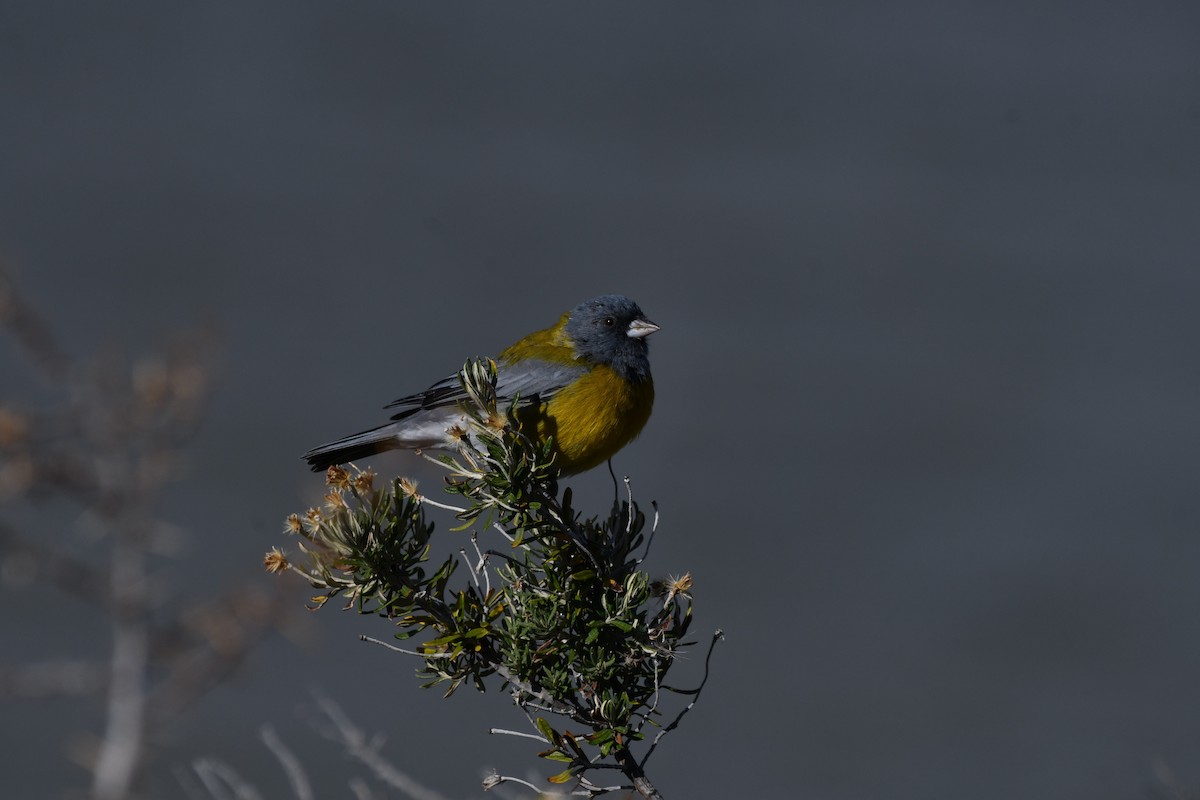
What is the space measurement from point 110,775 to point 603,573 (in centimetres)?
128

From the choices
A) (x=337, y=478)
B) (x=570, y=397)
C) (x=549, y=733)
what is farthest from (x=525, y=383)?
(x=549, y=733)

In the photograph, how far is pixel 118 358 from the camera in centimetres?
303

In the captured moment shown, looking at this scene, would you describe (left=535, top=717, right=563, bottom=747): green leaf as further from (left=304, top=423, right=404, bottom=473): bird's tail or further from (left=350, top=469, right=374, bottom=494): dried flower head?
(left=304, top=423, right=404, bottom=473): bird's tail

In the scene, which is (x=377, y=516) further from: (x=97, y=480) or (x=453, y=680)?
(x=97, y=480)

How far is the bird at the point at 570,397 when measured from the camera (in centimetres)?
322

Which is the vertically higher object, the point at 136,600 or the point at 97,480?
the point at 97,480

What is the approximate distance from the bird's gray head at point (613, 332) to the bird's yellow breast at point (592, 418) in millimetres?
103

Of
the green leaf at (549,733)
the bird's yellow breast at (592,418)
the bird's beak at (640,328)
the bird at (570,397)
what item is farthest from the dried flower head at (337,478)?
the bird's beak at (640,328)

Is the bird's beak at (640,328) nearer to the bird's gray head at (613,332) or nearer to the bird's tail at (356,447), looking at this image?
the bird's gray head at (613,332)

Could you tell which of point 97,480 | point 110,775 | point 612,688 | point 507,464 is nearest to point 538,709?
point 612,688

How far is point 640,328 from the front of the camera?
12.0 ft

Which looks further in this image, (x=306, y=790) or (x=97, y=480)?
(x=97, y=480)

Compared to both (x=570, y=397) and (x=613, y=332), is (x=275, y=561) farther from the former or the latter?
(x=613, y=332)

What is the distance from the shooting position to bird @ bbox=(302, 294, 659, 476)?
10.6 ft
